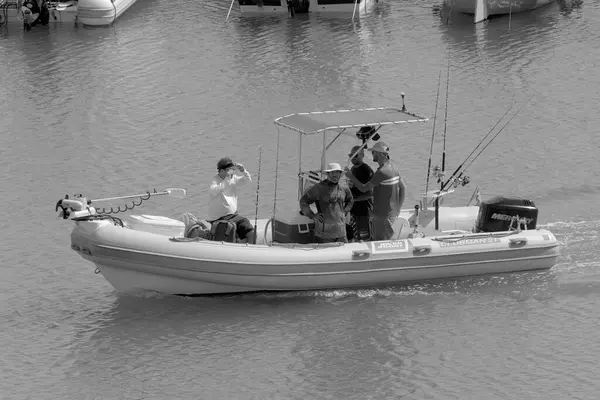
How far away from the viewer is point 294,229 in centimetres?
1268

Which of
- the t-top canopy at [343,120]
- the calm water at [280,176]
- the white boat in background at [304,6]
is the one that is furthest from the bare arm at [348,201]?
the white boat in background at [304,6]

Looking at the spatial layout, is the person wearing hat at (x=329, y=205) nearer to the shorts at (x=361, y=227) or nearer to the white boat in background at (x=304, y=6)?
the shorts at (x=361, y=227)

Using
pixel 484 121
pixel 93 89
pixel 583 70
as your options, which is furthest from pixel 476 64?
pixel 93 89

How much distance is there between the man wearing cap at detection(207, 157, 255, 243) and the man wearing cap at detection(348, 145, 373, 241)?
1215mm

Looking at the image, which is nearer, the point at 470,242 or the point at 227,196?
the point at 227,196

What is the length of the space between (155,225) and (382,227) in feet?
8.71

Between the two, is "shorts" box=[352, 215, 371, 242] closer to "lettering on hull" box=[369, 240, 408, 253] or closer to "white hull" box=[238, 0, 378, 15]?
"lettering on hull" box=[369, 240, 408, 253]

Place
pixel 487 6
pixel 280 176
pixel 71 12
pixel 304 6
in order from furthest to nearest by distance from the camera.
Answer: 1. pixel 304 6
2. pixel 71 12
3. pixel 487 6
4. pixel 280 176

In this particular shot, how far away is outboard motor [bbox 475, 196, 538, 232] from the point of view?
42.9ft

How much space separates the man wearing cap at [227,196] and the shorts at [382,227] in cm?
139

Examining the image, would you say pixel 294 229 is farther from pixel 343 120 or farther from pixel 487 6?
pixel 487 6

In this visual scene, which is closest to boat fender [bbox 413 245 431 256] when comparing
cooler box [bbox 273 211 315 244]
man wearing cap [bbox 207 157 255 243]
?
cooler box [bbox 273 211 315 244]

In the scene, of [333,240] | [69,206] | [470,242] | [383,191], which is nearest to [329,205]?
[333,240]

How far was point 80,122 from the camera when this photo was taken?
20469 mm
